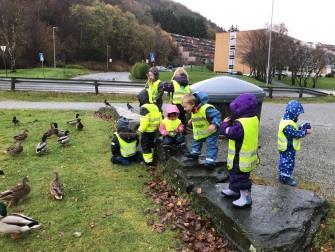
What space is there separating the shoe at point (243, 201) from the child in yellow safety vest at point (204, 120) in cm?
134

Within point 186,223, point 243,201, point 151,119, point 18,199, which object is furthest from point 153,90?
point 243,201

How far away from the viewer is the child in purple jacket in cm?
500

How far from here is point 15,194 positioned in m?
6.18

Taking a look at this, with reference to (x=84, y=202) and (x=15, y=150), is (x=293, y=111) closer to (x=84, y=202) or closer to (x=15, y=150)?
(x=84, y=202)

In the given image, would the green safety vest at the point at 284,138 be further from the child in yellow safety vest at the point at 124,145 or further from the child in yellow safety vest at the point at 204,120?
the child in yellow safety vest at the point at 124,145

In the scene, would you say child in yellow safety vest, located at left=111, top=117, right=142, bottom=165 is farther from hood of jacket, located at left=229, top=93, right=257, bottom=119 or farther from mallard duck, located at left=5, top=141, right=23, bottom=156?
hood of jacket, located at left=229, top=93, right=257, bottom=119

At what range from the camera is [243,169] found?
16.7 feet

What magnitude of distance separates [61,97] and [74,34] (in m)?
77.5

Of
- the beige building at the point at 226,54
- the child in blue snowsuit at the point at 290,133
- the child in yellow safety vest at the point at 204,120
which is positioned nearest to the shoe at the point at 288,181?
the child in blue snowsuit at the point at 290,133

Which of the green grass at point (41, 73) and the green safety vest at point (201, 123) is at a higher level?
the green safety vest at point (201, 123)

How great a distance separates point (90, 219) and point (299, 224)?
9.80 ft

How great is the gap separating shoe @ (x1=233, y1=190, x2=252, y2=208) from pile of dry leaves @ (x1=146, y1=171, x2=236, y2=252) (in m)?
0.49

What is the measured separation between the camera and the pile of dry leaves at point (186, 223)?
16.5ft

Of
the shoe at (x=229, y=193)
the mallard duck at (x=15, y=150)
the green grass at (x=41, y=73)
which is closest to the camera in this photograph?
the shoe at (x=229, y=193)
